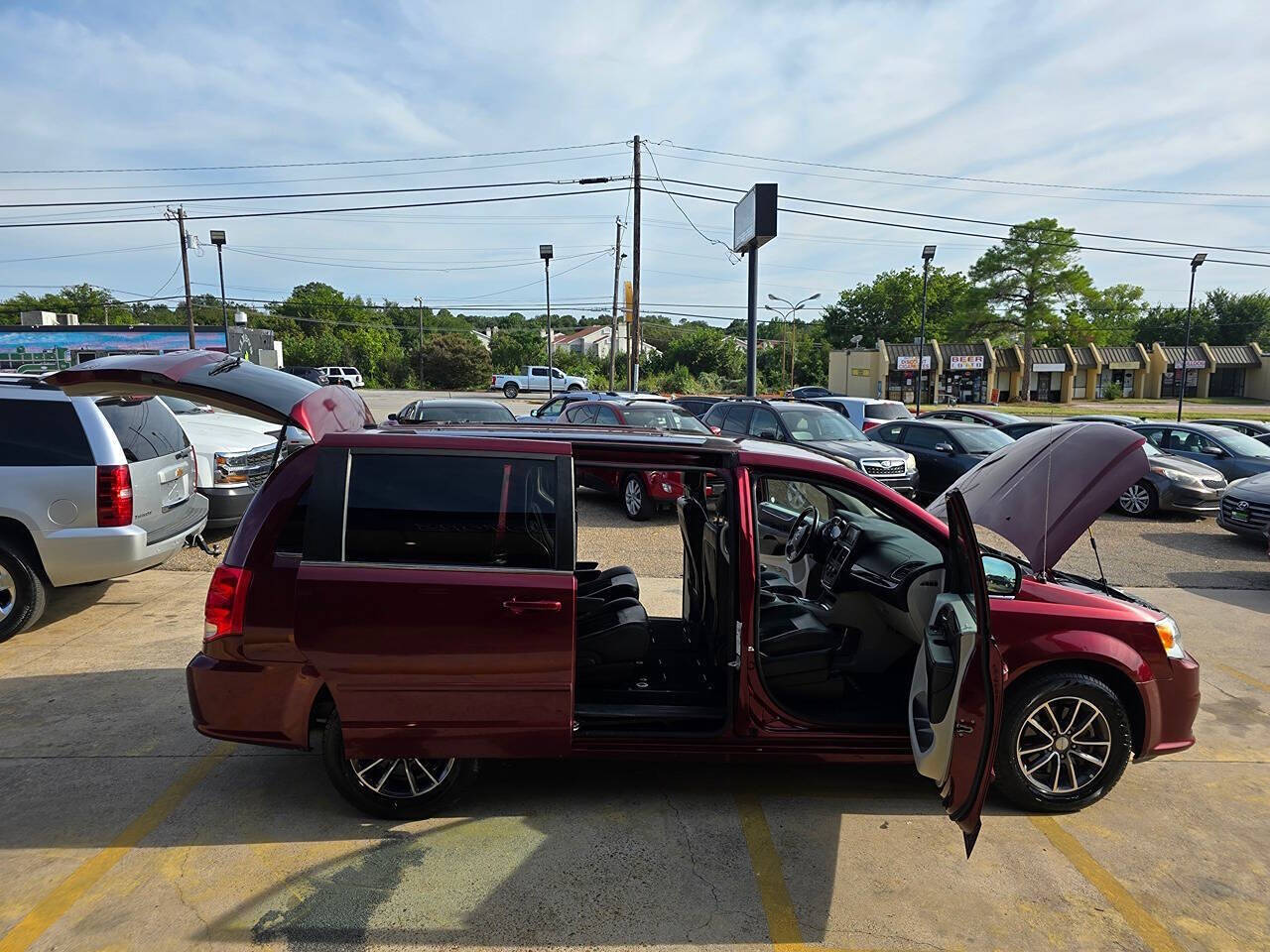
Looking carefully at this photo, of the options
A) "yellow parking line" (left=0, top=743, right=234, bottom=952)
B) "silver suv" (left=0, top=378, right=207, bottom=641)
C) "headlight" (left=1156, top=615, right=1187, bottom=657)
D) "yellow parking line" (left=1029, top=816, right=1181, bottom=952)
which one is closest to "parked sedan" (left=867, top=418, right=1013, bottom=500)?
"headlight" (left=1156, top=615, right=1187, bottom=657)

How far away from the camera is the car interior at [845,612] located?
3803 millimetres

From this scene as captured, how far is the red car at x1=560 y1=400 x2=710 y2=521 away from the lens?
35.1ft

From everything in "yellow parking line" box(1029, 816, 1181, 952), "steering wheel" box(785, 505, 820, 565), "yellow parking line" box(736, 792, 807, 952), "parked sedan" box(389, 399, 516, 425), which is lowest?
"yellow parking line" box(1029, 816, 1181, 952)

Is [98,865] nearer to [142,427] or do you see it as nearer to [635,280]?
[142,427]

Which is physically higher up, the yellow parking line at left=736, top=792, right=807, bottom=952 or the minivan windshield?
the minivan windshield

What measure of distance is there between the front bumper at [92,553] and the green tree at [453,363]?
5816 cm

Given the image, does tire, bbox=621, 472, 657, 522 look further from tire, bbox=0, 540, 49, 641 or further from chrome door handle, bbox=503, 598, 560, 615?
chrome door handle, bbox=503, 598, 560, 615

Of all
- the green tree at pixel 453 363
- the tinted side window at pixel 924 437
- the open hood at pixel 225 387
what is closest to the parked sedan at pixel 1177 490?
the tinted side window at pixel 924 437

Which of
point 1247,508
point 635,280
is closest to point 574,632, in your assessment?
point 1247,508

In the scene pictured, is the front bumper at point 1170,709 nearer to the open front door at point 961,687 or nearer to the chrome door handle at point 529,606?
the open front door at point 961,687

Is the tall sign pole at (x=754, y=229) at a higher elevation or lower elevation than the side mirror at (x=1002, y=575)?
higher

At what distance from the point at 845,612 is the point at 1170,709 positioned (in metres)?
1.58

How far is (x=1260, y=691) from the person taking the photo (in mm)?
5402

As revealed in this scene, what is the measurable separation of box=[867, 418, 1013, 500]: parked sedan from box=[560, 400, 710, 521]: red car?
4.26m
